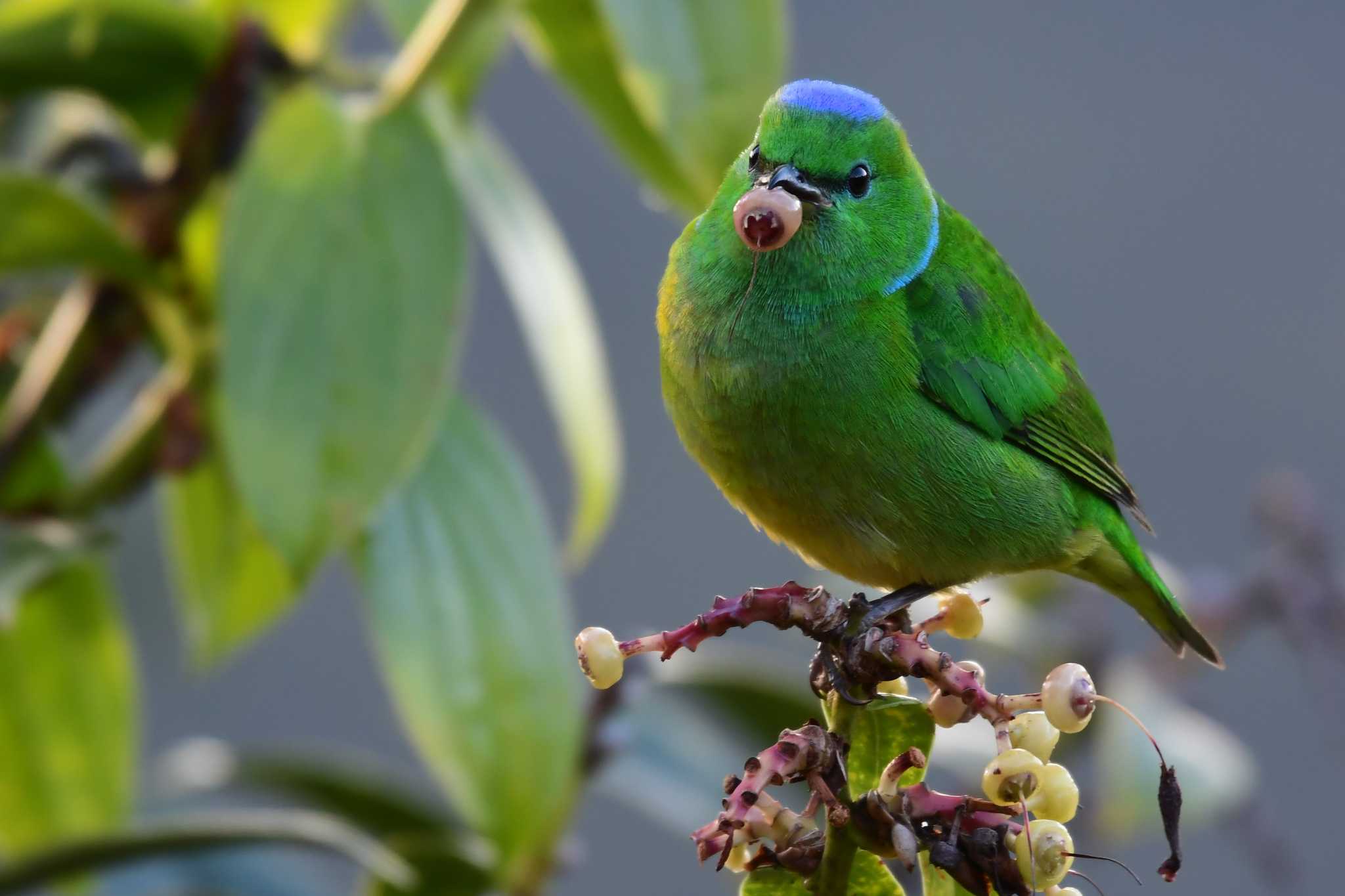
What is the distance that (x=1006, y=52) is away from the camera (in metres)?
4.57

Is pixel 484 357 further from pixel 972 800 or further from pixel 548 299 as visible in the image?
pixel 972 800

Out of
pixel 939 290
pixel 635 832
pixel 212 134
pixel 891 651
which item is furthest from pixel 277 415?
pixel 635 832

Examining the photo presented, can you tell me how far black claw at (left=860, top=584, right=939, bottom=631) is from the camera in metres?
0.90

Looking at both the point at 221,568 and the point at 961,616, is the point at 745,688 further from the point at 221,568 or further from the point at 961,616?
the point at 961,616

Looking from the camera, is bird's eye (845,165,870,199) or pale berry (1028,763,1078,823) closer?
pale berry (1028,763,1078,823)


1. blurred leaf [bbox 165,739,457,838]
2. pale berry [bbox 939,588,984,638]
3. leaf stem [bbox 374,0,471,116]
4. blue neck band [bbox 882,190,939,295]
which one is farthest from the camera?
blurred leaf [bbox 165,739,457,838]

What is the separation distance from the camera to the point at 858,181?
4.23ft

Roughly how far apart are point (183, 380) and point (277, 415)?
0.28 m

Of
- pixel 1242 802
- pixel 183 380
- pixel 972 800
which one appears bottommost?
pixel 972 800

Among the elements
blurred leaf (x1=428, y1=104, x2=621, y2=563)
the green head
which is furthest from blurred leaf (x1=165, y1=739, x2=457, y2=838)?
the green head

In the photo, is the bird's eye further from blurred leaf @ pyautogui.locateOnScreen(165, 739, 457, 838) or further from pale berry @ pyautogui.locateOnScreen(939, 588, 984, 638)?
blurred leaf @ pyautogui.locateOnScreen(165, 739, 457, 838)

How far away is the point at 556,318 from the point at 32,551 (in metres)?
0.57

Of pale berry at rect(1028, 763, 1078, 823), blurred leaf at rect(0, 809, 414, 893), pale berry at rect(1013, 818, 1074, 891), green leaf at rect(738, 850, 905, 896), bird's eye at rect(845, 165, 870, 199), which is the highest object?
bird's eye at rect(845, 165, 870, 199)

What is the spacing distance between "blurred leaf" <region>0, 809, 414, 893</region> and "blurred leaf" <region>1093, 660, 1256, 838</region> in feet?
2.80
